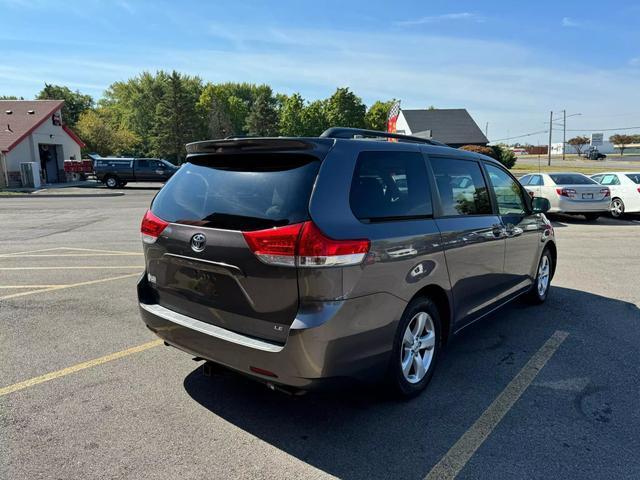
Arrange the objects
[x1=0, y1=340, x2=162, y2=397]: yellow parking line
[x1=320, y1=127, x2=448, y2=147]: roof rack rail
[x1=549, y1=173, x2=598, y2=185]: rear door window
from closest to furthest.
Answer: [x1=320, y1=127, x2=448, y2=147]: roof rack rail → [x1=0, y1=340, x2=162, y2=397]: yellow parking line → [x1=549, y1=173, x2=598, y2=185]: rear door window

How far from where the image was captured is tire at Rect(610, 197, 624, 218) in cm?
1441

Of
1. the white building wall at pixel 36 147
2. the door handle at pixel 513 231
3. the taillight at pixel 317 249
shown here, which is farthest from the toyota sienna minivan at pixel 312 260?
the white building wall at pixel 36 147

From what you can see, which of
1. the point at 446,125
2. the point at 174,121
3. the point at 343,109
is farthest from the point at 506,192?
the point at 343,109

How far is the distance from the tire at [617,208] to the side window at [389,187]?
13.6 meters

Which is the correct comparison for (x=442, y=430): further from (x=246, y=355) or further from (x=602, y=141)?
(x=602, y=141)

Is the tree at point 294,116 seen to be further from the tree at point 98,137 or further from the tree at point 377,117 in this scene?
the tree at point 98,137

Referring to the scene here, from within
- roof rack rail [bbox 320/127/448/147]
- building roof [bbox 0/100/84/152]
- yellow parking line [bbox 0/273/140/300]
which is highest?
building roof [bbox 0/100/84/152]

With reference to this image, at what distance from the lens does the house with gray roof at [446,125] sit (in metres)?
55.6

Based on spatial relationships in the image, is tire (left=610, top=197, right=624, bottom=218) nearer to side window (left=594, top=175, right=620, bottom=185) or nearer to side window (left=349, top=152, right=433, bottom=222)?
side window (left=594, top=175, right=620, bottom=185)

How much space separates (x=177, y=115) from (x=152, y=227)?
62.7 metres

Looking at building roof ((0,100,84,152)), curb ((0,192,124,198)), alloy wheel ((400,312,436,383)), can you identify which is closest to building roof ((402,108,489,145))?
building roof ((0,100,84,152))

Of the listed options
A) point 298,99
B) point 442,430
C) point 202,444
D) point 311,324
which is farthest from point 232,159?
point 298,99

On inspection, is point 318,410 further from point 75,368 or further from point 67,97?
point 67,97

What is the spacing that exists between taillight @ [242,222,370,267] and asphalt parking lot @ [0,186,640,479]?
92cm
